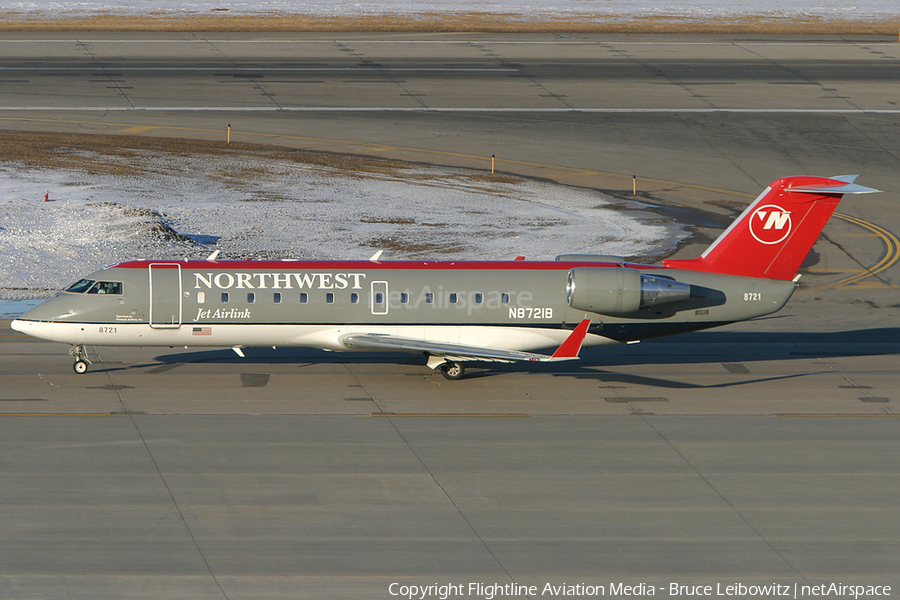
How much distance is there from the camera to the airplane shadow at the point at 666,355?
33.5 metres

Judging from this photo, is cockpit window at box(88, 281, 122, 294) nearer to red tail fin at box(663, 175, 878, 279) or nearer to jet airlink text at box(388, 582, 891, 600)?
jet airlink text at box(388, 582, 891, 600)

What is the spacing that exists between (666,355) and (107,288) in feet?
58.2

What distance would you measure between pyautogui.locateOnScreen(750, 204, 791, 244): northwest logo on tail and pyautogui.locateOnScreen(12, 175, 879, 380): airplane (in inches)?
1.2

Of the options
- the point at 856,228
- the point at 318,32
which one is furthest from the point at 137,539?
the point at 318,32

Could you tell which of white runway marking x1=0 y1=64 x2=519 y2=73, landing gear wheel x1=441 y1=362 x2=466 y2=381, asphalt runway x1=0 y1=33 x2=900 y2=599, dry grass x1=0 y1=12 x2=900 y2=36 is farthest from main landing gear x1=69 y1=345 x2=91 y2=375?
dry grass x1=0 y1=12 x2=900 y2=36

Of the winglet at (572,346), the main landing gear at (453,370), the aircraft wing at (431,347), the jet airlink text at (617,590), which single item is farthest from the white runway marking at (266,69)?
the jet airlink text at (617,590)

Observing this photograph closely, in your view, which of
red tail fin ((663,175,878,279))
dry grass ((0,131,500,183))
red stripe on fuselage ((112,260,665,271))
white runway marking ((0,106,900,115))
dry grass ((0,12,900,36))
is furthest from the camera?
dry grass ((0,12,900,36))

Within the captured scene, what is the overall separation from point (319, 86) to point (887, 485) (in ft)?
169

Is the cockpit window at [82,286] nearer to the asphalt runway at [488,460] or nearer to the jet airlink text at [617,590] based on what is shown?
the asphalt runway at [488,460]

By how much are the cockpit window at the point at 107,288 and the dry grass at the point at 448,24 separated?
195 ft

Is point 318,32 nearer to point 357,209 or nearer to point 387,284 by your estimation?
point 357,209

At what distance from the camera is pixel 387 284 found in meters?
31.4

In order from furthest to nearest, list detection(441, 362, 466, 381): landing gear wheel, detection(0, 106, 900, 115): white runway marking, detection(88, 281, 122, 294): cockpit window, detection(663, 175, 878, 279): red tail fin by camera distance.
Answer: detection(0, 106, 900, 115): white runway marking, detection(441, 362, 466, 381): landing gear wheel, detection(663, 175, 878, 279): red tail fin, detection(88, 281, 122, 294): cockpit window

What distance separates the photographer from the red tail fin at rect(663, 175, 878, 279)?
3197 cm
